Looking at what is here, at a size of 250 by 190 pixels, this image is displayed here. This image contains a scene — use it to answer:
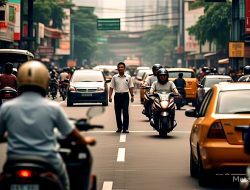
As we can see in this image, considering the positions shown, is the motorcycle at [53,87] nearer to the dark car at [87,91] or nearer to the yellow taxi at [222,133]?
the dark car at [87,91]

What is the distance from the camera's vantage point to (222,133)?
12.4m

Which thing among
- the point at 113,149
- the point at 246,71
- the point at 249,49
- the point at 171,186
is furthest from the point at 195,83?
the point at 249,49

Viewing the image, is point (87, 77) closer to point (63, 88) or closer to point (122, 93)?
point (63, 88)

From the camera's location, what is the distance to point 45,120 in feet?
25.3

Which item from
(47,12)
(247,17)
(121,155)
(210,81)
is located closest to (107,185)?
(121,155)

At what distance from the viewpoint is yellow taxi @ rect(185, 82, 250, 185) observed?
483 inches

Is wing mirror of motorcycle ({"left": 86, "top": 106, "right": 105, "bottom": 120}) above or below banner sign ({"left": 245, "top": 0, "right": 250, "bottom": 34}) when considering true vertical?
below

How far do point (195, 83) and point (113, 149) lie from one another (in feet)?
73.8

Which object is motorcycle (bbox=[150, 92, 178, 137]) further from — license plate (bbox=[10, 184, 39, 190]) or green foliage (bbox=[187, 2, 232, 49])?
green foliage (bbox=[187, 2, 232, 49])

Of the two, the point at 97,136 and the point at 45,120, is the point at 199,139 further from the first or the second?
the point at 97,136

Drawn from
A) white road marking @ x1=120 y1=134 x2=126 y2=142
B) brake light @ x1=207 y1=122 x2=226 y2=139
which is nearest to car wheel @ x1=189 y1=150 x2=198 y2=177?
brake light @ x1=207 y1=122 x2=226 y2=139

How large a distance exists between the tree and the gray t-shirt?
149047 millimetres

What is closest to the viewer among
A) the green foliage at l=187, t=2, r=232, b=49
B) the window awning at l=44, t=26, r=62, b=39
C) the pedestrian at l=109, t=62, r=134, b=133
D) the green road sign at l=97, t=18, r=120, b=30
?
the pedestrian at l=109, t=62, r=134, b=133

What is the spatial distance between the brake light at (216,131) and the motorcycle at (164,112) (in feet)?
31.7
